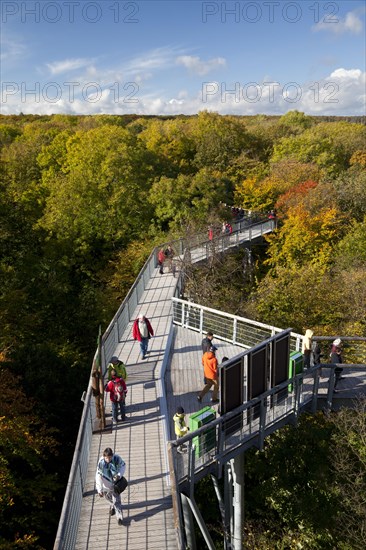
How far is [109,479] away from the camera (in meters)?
8.25

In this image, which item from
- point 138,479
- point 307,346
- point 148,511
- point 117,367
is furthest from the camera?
point 307,346

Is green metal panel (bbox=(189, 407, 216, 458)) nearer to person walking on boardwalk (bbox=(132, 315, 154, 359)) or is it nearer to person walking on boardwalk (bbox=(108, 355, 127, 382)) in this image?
person walking on boardwalk (bbox=(108, 355, 127, 382))

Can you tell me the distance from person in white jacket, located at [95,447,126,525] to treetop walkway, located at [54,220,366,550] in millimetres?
327

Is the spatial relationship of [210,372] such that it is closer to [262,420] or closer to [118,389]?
[262,420]

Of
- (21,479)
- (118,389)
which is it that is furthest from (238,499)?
(21,479)

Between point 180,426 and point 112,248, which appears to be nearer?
point 180,426

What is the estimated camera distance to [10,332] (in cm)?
2211

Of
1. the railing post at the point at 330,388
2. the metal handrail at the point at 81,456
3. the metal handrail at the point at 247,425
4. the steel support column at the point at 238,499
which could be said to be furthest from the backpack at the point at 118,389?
the railing post at the point at 330,388

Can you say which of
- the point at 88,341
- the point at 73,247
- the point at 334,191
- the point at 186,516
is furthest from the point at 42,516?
the point at 334,191

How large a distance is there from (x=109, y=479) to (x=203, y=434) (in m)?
2.14

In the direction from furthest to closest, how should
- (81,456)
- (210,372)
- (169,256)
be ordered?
(169,256) → (210,372) → (81,456)

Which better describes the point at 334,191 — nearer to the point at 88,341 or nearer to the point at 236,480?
the point at 88,341

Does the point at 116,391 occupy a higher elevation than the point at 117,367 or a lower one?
lower

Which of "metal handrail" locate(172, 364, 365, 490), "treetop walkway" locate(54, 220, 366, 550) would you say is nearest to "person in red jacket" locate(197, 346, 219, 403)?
"treetop walkway" locate(54, 220, 366, 550)
